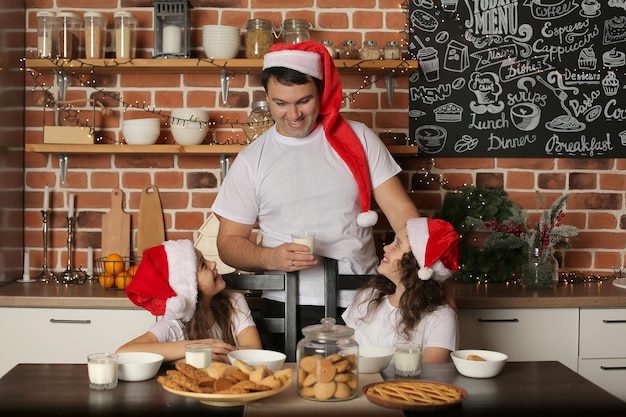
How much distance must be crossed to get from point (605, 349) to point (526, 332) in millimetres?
312

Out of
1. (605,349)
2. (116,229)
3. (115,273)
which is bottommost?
(605,349)

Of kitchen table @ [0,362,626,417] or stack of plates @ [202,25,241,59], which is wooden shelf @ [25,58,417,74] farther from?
kitchen table @ [0,362,626,417]

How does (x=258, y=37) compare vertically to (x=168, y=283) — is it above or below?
above

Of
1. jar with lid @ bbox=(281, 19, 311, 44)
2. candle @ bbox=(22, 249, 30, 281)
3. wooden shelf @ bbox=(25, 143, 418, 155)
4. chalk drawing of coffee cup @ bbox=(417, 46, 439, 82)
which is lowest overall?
candle @ bbox=(22, 249, 30, 281)

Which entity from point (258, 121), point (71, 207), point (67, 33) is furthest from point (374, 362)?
point (67, 33)

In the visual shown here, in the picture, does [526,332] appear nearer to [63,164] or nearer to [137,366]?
[137,366]

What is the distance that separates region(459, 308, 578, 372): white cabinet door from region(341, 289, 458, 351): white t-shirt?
77cm

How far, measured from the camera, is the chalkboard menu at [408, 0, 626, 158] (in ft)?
12.0

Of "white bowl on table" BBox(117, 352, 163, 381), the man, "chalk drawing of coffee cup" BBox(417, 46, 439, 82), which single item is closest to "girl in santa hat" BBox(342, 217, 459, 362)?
the man

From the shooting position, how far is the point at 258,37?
3479 millimetres

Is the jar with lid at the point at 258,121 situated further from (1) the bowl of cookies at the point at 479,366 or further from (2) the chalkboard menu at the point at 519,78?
(1) the bowl of cookies at the point at 479,366

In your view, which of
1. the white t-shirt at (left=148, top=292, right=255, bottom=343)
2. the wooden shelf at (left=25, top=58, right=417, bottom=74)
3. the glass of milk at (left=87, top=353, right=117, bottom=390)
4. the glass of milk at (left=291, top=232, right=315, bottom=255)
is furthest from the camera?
the wooden shelf at (left=25, top=58, right=417, bottom=74)

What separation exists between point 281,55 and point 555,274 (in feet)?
4.89

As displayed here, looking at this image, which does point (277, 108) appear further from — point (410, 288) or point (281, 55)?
point (410, 288)
